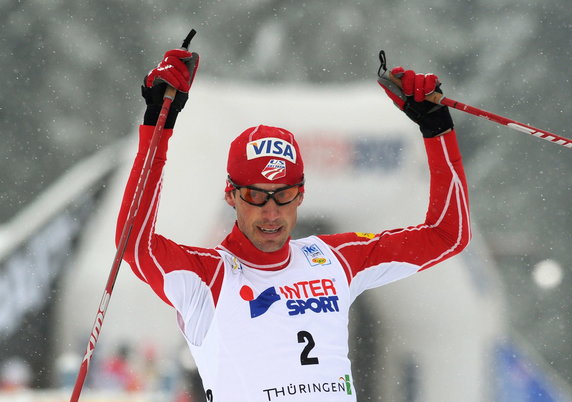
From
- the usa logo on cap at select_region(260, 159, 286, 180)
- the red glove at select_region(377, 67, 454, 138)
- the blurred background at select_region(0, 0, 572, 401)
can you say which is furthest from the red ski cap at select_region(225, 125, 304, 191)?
the blurred background at select_region(0, 0, 572, 401)

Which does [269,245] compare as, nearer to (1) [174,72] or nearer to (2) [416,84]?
(1) [174,72]

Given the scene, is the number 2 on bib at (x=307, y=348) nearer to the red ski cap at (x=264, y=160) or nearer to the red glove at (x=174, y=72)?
the red ski cap at (x=264, y=160)

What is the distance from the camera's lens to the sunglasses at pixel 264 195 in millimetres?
2176

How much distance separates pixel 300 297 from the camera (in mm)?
2209

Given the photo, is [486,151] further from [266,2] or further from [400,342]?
[266,2]

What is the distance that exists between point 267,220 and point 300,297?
0.76 ft

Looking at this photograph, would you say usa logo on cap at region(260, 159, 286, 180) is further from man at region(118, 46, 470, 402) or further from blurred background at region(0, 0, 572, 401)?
blurred background at region(0, 0, 572, 401)

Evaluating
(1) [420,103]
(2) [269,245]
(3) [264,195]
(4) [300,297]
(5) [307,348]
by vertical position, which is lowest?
(5) [307,348]

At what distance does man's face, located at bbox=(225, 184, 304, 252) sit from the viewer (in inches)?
85.9

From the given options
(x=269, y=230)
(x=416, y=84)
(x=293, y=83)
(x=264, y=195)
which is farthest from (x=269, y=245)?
(x=293, y=83)

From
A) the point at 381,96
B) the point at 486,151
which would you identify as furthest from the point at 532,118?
the point at 381,96

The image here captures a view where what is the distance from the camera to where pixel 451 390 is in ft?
14.4

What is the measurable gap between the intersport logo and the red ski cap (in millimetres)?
293

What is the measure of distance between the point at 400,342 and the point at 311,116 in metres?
1.34
